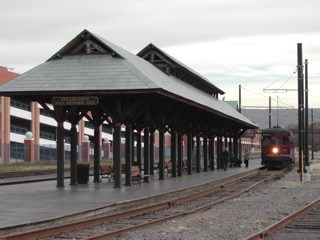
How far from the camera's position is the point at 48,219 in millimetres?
11086

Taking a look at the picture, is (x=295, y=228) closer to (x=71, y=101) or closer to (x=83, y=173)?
(x=71, y=101)

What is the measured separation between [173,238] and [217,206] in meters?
6.04

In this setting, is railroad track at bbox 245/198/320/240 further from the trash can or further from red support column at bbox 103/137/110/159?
A: red support column at bbox 103/137/110/159

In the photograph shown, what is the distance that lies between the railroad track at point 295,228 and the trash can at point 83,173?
10.2 m

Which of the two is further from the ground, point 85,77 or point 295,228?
point 85,77

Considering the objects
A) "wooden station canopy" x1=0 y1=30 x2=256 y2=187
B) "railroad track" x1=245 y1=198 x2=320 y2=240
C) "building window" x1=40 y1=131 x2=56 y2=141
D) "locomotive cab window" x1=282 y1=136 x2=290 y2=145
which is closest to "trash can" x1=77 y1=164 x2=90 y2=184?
"wooden station canopy" x1=0 y1=30 x2=256 y2=187

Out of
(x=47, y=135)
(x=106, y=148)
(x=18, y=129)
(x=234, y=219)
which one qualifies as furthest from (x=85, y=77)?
(x=47, y=135)

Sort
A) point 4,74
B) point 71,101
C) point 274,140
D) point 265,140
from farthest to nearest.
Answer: point 4,74, point 265,140, point 274,140, point 71,101

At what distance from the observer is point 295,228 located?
1138 cm

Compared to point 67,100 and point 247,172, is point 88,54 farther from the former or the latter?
point 247,172

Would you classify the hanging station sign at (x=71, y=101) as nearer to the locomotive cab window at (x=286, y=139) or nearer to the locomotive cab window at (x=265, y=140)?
the locomotive cab window at (x=265, y=140)

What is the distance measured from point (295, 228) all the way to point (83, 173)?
Answer: 1207 centimetres

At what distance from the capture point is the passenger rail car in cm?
3903

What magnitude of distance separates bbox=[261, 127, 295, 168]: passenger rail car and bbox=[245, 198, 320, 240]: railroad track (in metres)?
25.3
